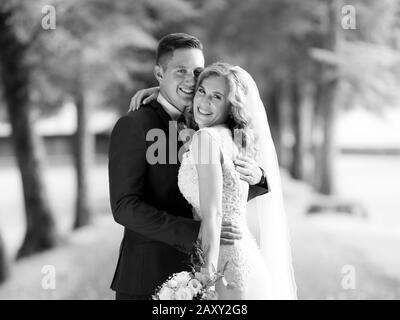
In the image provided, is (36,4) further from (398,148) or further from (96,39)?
(398,148)

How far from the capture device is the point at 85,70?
12906mm

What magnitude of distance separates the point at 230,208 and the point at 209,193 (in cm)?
25

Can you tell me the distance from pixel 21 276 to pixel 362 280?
21.0 feet

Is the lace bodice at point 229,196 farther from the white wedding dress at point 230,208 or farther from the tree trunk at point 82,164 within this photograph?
the tree trunk at point 82,164

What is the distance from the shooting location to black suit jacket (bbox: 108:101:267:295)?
3.49 meters

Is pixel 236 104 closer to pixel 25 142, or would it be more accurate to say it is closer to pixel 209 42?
pixel 25 142

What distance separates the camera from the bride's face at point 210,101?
139 inches

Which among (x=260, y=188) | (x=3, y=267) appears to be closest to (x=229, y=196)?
(x=260, y=188)

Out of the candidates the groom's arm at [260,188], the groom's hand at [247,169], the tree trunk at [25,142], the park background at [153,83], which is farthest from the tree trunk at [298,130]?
the groom's hand at [247,169]

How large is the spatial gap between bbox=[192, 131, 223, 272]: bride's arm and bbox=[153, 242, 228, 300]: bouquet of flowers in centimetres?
4

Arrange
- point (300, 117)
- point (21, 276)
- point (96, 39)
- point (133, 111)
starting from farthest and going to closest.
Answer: point (300, 117)
point (96, 39)
point (21, 276)
point (133, 111)

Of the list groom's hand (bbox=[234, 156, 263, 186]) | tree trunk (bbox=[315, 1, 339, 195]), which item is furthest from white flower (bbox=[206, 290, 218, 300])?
tree trunk (bbox=[315, 1, 339, 195])
